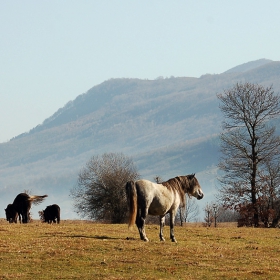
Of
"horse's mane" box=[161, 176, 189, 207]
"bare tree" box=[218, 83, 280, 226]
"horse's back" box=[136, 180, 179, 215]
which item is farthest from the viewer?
"bare tree" box=[218, 83, 280, 226]

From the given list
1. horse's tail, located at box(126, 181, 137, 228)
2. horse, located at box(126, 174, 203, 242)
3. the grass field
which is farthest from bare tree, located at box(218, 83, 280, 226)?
horse's tail, located at box(126, 181, 137, 228)

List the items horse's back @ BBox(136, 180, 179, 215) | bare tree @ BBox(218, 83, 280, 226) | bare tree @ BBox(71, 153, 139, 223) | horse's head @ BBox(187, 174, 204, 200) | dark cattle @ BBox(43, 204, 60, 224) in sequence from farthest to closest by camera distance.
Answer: bare tree @ BBox(71, 153, 139, 223), bare tree @ BBox(218, 83, 280, 226), dark cattle @ BBox(43, 204, 60, 224), horse's head @ BBox(187, 174, 204, 200), horse's back @ BBox(136, 180, 179, 215)

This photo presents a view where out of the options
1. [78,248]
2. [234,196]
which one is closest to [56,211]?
[234,196]

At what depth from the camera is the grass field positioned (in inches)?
779

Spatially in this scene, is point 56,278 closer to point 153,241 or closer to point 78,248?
point 78,248

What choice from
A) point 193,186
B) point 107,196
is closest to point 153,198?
point 193,186

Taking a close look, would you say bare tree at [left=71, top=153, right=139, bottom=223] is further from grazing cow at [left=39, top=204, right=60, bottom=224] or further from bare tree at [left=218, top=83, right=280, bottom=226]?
grazing cow at [left=39, top=204, right=60, bottom=224]

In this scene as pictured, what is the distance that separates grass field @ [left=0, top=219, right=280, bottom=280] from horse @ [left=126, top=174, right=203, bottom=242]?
3.01 ft

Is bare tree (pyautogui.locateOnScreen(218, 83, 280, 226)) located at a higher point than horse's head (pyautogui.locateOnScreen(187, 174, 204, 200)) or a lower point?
higher

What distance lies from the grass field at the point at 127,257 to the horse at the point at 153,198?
3.01 ft

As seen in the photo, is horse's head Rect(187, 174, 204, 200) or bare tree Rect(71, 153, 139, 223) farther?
bare tree Rect(71, 153, 139, 223)

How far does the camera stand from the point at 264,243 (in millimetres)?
28500

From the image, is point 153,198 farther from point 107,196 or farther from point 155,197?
point 107,196

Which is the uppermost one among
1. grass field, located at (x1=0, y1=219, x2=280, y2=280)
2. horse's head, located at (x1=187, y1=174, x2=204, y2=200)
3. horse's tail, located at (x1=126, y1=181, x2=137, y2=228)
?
horse's head, located at (x1=187, y1=174, x2=204, y2=200)
